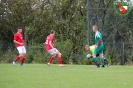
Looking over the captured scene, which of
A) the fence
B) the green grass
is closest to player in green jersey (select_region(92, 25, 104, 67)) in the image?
the green grass

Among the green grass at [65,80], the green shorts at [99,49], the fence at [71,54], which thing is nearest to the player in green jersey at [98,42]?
the green shorts at [99,49]

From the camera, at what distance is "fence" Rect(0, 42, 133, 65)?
3125 cm

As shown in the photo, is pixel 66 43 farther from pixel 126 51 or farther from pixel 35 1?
pixel 35 1

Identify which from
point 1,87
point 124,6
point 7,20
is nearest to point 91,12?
point 124,6

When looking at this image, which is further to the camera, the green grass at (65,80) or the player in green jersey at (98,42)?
the player in green jersey at (98,42)

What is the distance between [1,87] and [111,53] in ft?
72.8

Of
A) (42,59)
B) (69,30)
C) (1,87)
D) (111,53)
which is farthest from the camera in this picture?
(69,30)

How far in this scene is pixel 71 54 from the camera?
33.7 meters

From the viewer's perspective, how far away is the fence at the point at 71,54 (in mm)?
31250

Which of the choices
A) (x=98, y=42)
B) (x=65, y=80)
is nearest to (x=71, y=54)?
(x=98, y=42)

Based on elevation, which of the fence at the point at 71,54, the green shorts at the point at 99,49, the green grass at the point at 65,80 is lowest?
the fence at the point at 71,54

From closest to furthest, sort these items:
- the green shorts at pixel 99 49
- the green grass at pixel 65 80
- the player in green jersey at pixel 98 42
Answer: the green grass at pixel 65 80 → the player in green jersey at pixel 98 42 → the green shorts at pixel 99 49

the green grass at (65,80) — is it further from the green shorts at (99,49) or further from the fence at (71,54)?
the fence at (71,54)

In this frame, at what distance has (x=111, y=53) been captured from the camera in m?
31.2
